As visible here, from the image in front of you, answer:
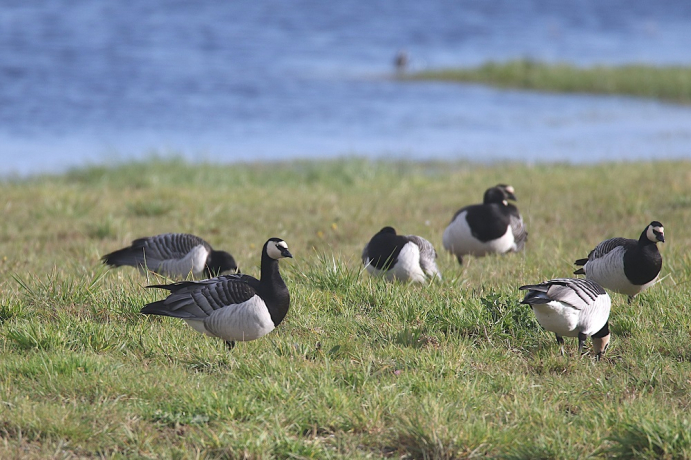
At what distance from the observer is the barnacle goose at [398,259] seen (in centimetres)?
793

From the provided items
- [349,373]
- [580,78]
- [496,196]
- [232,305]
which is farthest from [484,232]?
[580,78]

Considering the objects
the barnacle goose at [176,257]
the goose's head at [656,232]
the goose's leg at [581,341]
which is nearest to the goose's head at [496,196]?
the goose's head at [656,232]

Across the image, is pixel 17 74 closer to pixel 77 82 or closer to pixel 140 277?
pixel 77 82

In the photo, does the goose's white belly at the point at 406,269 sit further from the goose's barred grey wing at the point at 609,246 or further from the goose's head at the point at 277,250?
the goose's head at the point at 277,250

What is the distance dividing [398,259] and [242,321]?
2.54m

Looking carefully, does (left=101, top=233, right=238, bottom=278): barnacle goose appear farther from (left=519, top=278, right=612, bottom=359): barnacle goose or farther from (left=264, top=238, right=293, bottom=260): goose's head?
(left=519, top=278, right=612, bottom=359): barnacle goose

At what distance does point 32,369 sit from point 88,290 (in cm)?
147

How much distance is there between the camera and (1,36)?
4066cm

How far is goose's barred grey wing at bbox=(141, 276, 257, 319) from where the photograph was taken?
233 inches

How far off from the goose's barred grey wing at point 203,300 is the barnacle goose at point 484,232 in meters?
4.30

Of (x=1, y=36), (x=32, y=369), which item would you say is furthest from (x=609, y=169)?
(x=1, y=36)

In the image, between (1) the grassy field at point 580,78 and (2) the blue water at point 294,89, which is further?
(1) the grassy field at point 580,78

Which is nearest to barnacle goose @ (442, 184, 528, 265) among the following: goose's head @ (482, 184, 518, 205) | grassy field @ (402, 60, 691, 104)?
goose's head @ (482, 184, 518, 205)

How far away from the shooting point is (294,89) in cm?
3222
